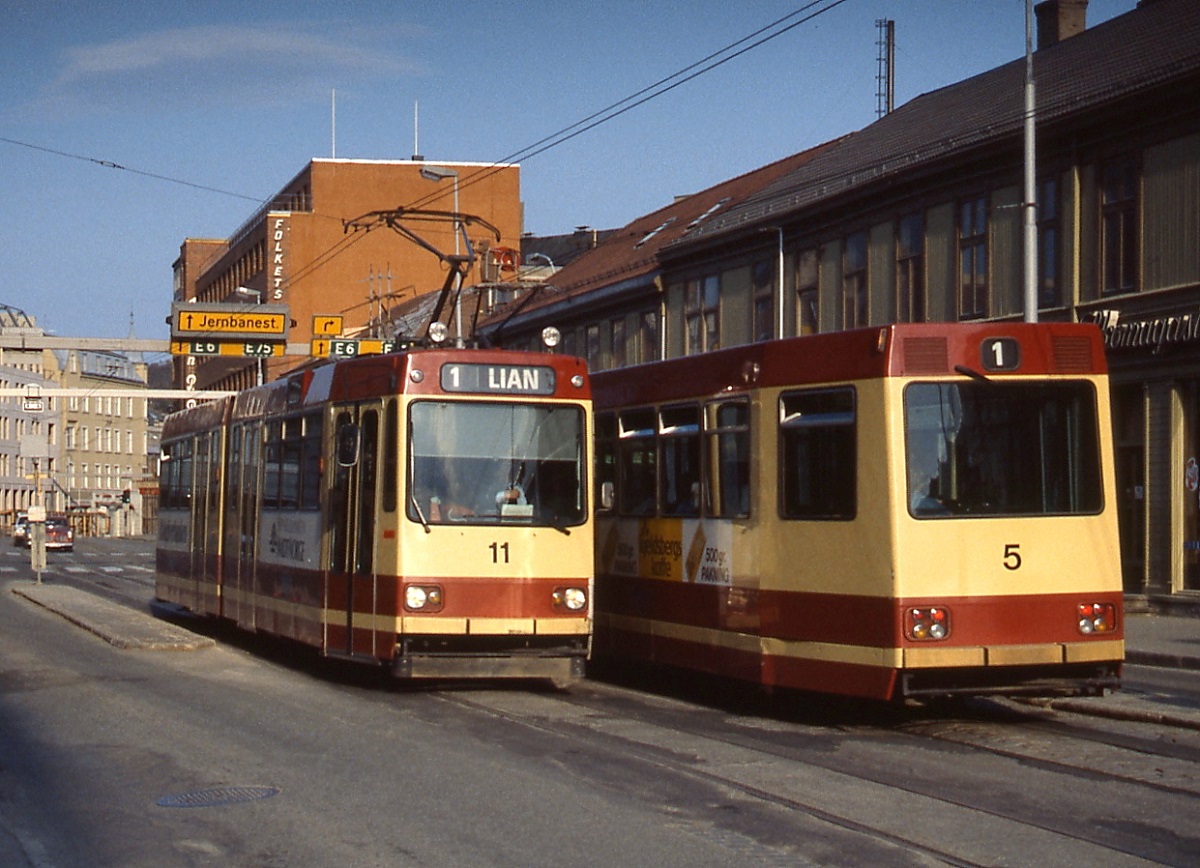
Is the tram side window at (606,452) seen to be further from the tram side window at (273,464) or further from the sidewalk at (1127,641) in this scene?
the sidewalk at (1127,641)

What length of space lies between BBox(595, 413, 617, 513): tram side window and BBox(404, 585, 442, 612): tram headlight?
2.07m

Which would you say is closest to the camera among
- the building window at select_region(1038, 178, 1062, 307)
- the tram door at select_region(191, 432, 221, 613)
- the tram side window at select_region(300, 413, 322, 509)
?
the tram side window at select_region(300, 413, 322, 509)

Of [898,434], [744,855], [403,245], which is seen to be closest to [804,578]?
[898,434]

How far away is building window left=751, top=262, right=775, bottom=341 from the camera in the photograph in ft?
129

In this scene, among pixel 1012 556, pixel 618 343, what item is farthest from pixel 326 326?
pixel 1012 556

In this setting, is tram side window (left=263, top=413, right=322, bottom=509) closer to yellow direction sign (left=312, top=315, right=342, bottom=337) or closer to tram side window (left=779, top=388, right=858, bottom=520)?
tram side window (left=779, top=388, right=858, bottom=520)

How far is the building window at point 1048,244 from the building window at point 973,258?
136 centimetres

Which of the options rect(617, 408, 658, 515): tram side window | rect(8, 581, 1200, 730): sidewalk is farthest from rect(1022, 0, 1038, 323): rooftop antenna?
rect(617, 408, 658, 515): tram side window

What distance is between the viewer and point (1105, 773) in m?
11.0

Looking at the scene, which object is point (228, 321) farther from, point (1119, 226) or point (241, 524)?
point (241, 524)

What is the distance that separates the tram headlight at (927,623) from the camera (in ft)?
41.2

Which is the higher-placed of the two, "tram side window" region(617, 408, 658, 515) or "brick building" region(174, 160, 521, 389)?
"brick building" region(174, 160, 521, 389)

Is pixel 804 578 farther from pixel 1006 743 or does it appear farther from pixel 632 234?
pixel 632 234

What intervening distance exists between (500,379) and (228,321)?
2942 cm
